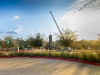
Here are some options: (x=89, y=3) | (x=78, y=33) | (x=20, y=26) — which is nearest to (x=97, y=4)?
(x=89, y=3)

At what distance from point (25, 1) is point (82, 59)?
408 inches

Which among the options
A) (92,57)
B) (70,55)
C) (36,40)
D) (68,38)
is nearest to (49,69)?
(92,57)

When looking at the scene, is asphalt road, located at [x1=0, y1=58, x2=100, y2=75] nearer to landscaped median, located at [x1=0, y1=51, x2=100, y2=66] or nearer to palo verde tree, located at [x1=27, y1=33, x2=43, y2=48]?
landscaped median, located at [x1=0, y1=51, x2=100, y2=66]

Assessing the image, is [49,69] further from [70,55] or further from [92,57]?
[70,55]

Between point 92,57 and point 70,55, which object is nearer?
point 92,57

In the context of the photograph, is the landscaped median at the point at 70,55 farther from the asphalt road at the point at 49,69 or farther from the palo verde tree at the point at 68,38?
the palo verde tree at the point at 68,38

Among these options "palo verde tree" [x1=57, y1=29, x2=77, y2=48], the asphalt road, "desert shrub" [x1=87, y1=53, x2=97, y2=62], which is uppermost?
"palo verde tree" [x1=57, y1=29, x2=77, y2=48]

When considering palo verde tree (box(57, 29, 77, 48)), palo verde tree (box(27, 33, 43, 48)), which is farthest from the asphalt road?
palo verde tree (box(27, 33, 43, 48))

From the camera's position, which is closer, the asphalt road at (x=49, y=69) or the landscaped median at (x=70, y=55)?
the asphalt road at (x=49, y=69)

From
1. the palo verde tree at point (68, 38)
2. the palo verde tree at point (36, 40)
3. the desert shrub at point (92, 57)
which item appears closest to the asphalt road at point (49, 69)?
the desert shrub at point (92, 57)

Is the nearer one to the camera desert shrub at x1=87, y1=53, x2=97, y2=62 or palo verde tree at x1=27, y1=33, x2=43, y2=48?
desert shrub at x1=87, y1=53, x2=97, y2=62

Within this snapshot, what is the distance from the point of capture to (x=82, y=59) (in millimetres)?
7133

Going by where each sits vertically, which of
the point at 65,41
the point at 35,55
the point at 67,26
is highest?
the point at 67,26

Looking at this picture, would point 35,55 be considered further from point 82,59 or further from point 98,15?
point 98,15
